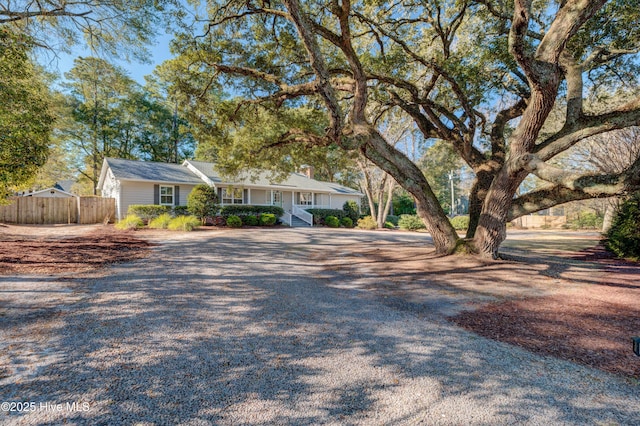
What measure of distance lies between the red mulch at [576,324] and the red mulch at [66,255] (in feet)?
24.5

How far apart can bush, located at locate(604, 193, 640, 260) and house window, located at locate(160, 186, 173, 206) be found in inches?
851

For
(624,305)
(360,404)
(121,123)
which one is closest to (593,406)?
(360,404)

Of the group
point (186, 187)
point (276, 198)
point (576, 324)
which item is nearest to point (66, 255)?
point (576, 324)

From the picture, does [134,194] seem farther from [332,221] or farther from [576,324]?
[576,324]

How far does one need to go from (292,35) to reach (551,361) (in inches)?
367

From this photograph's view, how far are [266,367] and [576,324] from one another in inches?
153

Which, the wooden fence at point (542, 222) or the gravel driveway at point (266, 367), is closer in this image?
the gravel driveway at point (266, 367)

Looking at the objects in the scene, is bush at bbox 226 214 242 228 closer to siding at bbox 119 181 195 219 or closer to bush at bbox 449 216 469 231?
siding at bbox 119 181 195 219

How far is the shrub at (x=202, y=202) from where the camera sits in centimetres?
1691

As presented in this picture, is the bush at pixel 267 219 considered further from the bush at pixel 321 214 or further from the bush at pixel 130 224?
the bush at pixel 130 224

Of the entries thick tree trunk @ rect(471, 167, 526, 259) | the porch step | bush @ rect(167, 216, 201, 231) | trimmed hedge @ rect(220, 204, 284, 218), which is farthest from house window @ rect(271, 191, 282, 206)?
thick tree trunk @ rect(471, 167, 526, 259)

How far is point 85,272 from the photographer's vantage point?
586cm

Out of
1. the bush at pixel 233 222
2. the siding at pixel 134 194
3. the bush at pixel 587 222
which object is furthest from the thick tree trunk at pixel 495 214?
the bush at pixel 587 222

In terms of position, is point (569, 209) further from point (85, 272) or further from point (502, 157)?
point (85, 272)
